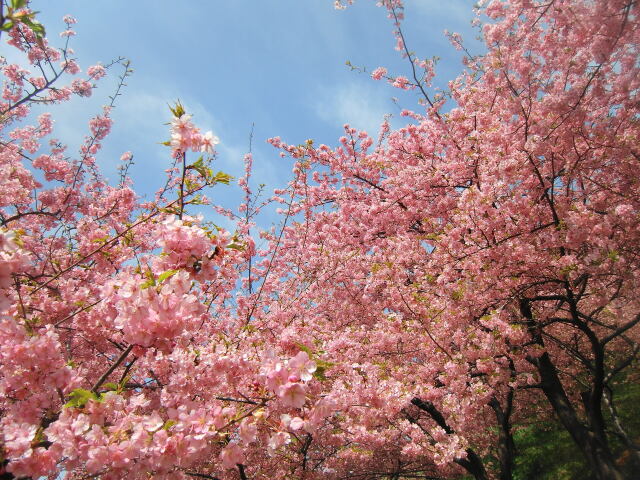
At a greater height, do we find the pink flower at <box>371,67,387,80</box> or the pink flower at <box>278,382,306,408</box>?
the pink flower at <box>371,67,387,80</box>

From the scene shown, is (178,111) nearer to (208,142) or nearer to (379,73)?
(208,142)

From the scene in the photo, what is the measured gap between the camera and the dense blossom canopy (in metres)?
2.42

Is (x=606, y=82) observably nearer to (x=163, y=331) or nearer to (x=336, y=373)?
(x=336, y=373)

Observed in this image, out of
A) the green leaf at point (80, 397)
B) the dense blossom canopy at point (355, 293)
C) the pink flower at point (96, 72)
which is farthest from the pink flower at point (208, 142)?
the pink flower at point (96, 72)

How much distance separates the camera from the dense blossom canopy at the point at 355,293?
2.42m

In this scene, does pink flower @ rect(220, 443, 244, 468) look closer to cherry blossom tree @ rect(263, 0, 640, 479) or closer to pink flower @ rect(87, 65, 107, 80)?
cherry blossom tree @ rect(263, 0, 640, 479)

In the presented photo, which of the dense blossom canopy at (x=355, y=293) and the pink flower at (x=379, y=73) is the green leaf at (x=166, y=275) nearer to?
the dense blossom canopy at (x=355, y=293)

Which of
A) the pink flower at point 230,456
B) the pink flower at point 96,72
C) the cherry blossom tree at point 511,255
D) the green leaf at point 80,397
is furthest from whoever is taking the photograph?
the pink flower at point 96,72

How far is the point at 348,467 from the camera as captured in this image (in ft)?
27.8

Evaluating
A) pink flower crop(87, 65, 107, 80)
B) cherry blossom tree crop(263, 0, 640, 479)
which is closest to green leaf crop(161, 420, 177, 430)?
cherry blossom tree crop(263, 0, 640, 479)

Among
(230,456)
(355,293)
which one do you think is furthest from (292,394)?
(355,293)

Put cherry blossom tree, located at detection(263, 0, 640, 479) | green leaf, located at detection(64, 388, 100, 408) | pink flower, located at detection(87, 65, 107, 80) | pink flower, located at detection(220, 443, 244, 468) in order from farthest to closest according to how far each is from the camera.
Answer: pink flower, located at detection(87, 65, 107, 80) → cherry blossom tree, located at detection(263, 0, 640, 479) → pink flower, located at detection(220, 443, 244, 468) → green leaf, located at detection(64, 388, 100, 408)

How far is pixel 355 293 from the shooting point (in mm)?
9391

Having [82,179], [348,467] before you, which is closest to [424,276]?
[348,467]
